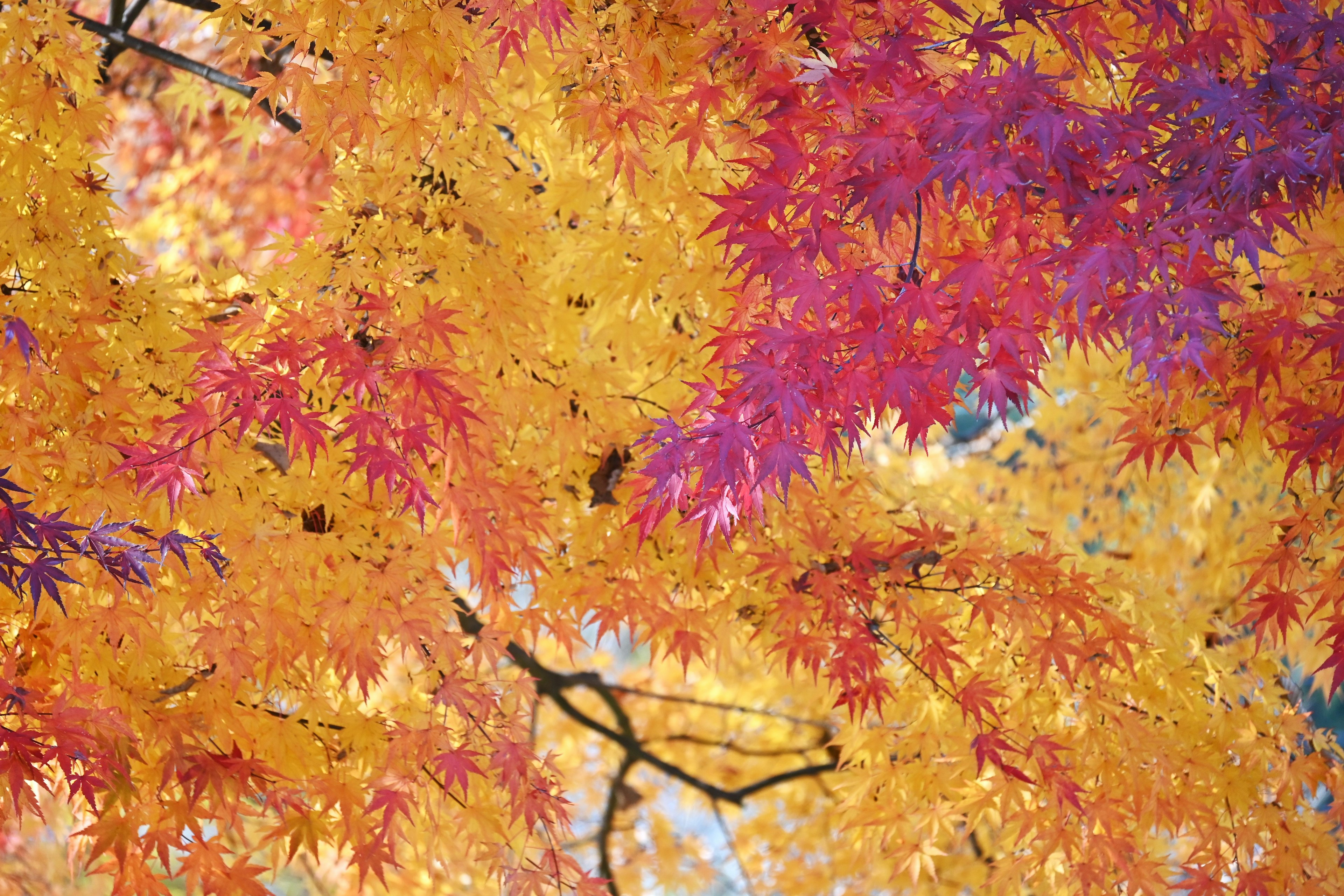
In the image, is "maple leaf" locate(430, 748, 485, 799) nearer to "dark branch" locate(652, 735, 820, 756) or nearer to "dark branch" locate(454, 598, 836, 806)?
"dark branch" locate(454, 598, 836, 806)

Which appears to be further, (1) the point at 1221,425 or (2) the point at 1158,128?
(1) the point at 1221,425

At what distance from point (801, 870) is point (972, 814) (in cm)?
339

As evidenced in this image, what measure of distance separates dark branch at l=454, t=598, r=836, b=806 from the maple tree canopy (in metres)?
1.27

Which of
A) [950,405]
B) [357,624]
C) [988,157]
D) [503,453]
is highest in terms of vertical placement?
[503,453]

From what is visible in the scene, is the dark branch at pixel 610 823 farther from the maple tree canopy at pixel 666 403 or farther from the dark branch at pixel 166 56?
the dark branch at pixel 166 56

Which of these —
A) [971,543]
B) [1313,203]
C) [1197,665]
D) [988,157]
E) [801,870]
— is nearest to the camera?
[988,157]

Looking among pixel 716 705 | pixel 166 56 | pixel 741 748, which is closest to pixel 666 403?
pixel 716 705

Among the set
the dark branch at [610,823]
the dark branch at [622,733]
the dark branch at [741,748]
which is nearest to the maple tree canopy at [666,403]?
the dark branch at [622,733]

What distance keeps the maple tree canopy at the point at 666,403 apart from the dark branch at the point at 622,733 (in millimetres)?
1270

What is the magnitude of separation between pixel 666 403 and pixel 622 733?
2.49 meters

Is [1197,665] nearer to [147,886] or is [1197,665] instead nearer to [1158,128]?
[1158,128]

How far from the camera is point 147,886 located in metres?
2.66

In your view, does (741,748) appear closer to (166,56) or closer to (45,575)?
(166,56)

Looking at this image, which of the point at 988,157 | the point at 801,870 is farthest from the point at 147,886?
the point at 801,870
